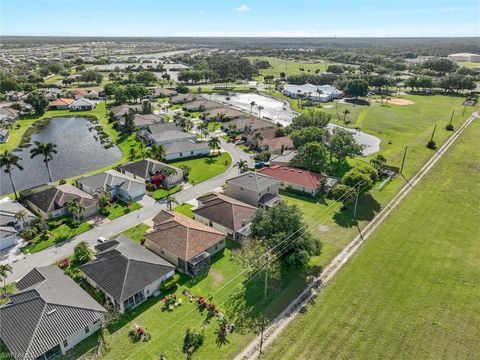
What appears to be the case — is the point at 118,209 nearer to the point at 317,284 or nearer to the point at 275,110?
the point at 317,284

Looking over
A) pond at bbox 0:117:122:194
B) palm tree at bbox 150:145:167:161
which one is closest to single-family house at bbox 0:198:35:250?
pond at bbox 0:117:122:194

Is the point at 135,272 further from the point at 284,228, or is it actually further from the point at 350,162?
the point at 350,162

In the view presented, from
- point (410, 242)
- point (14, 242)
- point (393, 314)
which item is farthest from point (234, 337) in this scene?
point (14, 242)

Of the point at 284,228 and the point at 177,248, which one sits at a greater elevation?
the point at 284,228

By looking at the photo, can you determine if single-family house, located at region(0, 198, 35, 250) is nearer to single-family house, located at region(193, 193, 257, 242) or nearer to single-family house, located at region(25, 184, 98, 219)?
single-family house, located at region(25, 184, 98, 219)

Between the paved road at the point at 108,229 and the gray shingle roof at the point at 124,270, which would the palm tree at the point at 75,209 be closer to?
the paved road at the point at 108,229

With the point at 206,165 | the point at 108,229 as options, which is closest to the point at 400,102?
the point at 206,165
